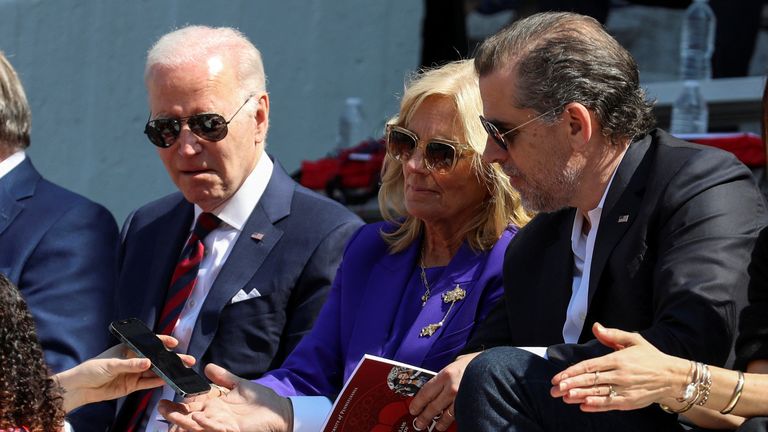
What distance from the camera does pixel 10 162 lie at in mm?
4328

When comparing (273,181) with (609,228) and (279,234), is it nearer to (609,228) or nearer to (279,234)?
(279,234)

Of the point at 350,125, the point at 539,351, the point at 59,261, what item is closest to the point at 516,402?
the point at 539,351

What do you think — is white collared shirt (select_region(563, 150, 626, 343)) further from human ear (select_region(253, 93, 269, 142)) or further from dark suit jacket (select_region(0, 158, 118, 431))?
dark suit jacket (select_region(0, 158, 118, 431))

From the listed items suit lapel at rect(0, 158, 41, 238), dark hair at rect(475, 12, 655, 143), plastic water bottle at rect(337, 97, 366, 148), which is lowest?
plastic water bottle at rect(337, 97, 366, 148)

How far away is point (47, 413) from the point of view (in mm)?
2672

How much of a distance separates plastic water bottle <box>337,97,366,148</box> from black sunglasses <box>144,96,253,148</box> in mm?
2952

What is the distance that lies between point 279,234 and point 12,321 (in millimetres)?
1461

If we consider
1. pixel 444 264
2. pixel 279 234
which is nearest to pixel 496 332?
pixel 444 264

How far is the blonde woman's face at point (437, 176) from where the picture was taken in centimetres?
360

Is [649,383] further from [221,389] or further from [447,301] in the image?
[221,389]

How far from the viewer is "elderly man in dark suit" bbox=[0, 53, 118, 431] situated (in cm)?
411

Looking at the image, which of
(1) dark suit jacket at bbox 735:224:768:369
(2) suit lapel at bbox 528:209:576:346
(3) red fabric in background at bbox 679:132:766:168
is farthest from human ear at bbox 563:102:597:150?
(3) red fabric in background at bbox 679:132:766:168

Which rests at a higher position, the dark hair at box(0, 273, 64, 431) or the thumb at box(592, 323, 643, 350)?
the thumb at box(592, 323, 643, 350)

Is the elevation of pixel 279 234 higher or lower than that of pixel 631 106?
lower
